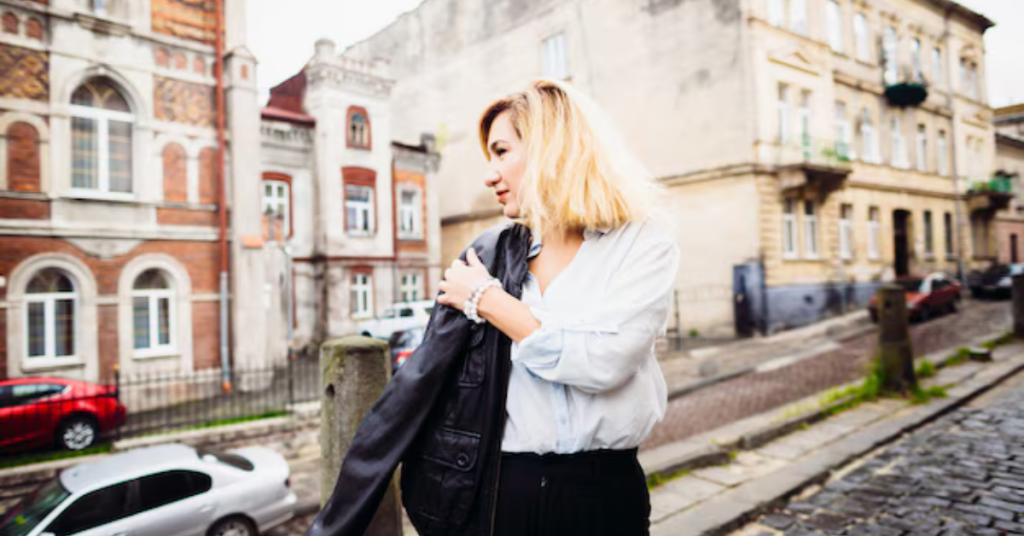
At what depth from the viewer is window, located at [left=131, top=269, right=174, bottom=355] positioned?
12.9 m

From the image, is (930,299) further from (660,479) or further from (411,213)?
(411,213)

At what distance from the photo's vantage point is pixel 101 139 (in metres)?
12.5

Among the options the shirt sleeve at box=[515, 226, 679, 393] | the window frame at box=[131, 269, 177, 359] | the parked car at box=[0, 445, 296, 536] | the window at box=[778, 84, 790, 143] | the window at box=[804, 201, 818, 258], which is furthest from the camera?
the window at box=[804, 201, 818, 258]

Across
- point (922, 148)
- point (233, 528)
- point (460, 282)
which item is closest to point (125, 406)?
point (233, 528)

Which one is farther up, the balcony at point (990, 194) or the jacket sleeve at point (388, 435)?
the balcony at point (990, 194)

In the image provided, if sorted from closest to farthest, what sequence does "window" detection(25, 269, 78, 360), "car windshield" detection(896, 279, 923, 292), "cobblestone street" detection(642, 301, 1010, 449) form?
"cobblestone street" detection(642, 301, 1010, 449), "window" detection(25, 269, 78, 360), "car windshield" detection(896, 279, 923, 292)

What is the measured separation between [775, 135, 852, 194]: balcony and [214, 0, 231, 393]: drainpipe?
16.3m

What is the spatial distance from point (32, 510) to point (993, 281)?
3341cm

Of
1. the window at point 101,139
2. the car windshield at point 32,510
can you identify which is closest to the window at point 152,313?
the window at point 101,139

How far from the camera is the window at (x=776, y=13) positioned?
60.9 feet

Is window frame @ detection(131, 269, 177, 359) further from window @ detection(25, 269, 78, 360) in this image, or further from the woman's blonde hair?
the woman's blonde hair

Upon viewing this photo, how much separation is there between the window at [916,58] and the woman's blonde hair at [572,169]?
1159 inches

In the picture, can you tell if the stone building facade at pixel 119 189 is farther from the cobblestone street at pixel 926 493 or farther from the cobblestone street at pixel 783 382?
the cobblestone street at pixel 926 493

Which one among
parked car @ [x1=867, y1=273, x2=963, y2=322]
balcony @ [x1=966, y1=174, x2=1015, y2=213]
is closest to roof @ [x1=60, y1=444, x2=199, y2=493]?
parked car @ [x1=867, y1=273, x2=963, y2=322]
